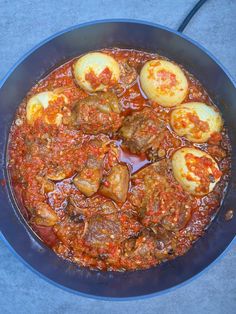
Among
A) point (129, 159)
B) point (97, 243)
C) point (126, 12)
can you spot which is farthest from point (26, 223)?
point (126, 12)

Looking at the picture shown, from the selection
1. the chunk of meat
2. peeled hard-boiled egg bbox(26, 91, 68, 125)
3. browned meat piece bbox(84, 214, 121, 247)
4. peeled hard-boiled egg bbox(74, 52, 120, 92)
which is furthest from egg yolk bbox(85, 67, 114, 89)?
browned meat piece bbox(84, 214, 121, 247)

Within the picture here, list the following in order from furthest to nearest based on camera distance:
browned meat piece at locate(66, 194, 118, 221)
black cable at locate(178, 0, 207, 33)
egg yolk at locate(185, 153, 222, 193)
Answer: black cable at locate(178, 0, 207, 33) → browned meat piece at locate(66, 194, 118, 221) → egg yolk at locate(185, 153, 222, 193)

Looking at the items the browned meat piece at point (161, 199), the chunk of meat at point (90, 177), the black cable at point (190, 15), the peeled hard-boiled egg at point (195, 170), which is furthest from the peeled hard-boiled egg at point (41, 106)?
the black cable at point (190, 15)

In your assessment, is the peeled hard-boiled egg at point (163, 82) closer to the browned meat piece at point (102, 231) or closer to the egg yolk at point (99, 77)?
the egg yolk at point (99, 77)

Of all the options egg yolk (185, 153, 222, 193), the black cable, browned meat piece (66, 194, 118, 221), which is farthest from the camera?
the black cable

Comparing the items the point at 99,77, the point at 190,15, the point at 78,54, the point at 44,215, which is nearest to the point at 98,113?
the point at 99,77

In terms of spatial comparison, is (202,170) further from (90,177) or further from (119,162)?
(90,177)

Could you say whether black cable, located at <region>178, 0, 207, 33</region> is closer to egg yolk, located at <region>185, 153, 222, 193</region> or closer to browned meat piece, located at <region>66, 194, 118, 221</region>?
egg yolk, located at <region>185, 153, 222, 193</region>
